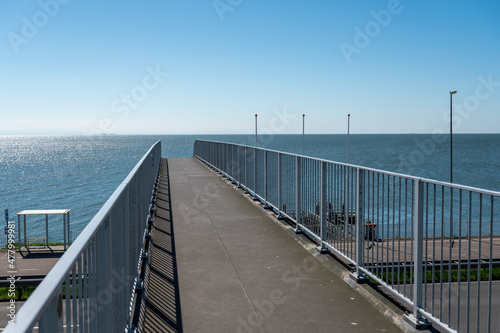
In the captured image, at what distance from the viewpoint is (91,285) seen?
8.67ft

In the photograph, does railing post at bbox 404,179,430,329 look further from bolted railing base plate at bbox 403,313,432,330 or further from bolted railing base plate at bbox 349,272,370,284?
bolted railing base plate at bbox 349,272,370,284

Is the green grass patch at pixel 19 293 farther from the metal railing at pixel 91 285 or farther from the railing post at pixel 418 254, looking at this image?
the railing post at pixel 418 254

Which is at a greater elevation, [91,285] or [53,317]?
[53,317]

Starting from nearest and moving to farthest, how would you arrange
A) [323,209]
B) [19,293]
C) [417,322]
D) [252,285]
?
[417,322], [252,285], [323,209], [19,293]

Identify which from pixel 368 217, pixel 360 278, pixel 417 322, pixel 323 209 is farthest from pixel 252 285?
pixel 417 322

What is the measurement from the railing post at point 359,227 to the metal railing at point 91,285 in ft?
8.54

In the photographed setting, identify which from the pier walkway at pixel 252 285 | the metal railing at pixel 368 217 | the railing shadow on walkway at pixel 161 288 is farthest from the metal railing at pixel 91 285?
the metal railing at pixel 368 217

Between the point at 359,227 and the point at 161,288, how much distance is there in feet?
7.95

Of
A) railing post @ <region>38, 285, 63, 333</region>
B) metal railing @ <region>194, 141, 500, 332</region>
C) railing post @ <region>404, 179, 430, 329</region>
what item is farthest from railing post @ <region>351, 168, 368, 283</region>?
railing post @ <region>38, 285, 63, 333</region>

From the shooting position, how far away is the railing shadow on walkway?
14.6ft

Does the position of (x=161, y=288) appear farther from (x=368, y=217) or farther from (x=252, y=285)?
(x=368, y=217)

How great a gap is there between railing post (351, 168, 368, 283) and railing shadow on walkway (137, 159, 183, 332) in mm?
2133

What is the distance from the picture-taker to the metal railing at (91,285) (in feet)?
5.51

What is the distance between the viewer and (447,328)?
12.8ft
